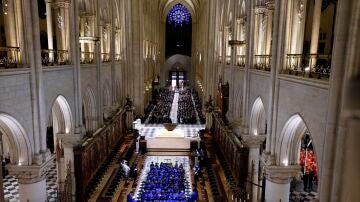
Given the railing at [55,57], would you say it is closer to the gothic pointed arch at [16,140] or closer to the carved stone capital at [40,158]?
the gothic pointed arch at [16,140]

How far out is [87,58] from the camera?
1561 centimetres

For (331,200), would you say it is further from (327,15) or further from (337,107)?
(327,15)

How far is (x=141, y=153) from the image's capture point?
2014 cm

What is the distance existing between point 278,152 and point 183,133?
15.9 m

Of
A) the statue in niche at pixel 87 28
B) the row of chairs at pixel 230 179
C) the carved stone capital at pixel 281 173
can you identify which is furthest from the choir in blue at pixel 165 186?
the statue in niche at pixel 87 28

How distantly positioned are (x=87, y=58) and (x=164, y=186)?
24.4ft

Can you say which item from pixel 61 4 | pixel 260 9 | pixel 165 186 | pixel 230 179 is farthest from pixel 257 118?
pixel 61 4

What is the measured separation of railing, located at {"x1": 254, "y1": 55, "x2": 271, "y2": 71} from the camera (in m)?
11.4

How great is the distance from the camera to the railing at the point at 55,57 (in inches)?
434

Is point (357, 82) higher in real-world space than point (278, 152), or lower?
higher

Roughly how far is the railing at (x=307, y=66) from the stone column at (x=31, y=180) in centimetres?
807

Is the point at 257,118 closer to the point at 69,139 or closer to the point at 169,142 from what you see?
the point at 69,139

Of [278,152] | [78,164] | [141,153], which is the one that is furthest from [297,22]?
[141,153]

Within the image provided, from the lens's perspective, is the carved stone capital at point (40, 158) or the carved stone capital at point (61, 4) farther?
the carved stone capital at point (61, 4)
